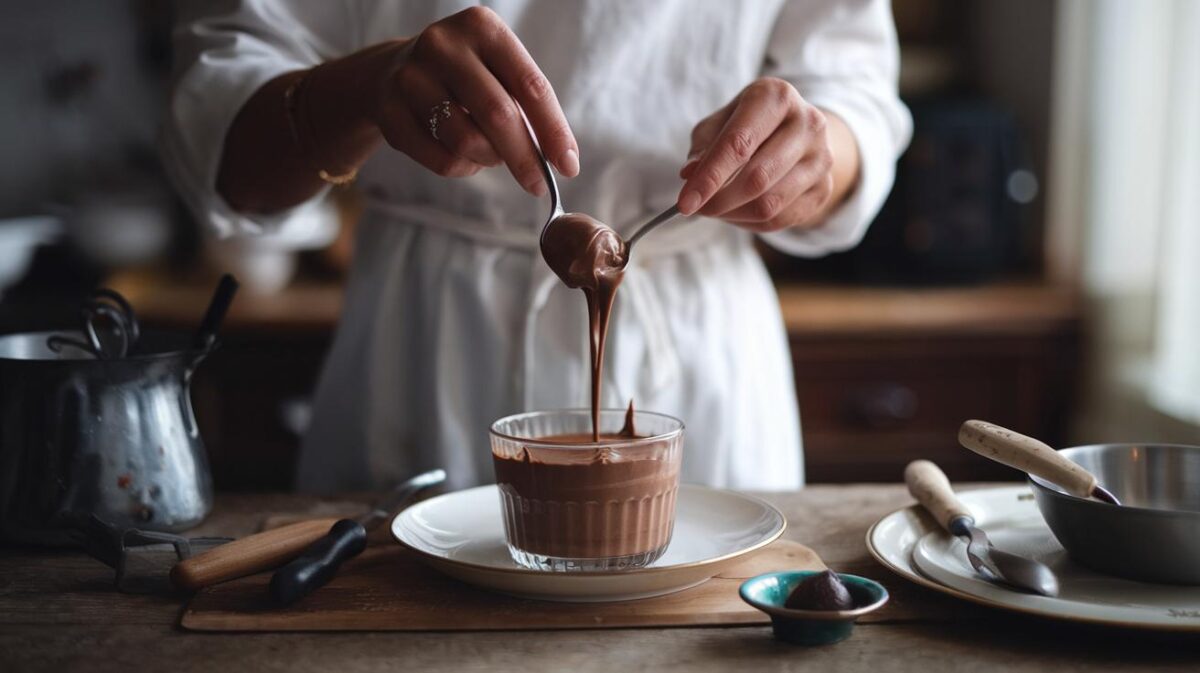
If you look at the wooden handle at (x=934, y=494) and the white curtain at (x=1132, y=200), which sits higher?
the white curtain at (x=1132, y=200)

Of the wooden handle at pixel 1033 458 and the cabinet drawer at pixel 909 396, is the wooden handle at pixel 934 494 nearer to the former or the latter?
the wooden handle at pixel 1033 458

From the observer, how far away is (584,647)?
0.85m

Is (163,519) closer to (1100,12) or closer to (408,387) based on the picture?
(408,387)

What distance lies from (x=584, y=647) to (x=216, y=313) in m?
0.53

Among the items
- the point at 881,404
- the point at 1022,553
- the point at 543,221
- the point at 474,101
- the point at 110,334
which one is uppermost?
the point at 474,101

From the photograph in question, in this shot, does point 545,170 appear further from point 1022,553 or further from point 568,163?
point 1022,553

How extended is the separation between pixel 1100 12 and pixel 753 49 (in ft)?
4.92

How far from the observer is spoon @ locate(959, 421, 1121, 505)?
93 cm

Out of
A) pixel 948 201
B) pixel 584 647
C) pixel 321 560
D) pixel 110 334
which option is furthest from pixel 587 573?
pixel 948 201

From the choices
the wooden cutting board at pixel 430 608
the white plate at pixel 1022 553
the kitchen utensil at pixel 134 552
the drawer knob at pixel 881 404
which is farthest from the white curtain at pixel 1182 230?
the kitchen utensil at pixel 134 552

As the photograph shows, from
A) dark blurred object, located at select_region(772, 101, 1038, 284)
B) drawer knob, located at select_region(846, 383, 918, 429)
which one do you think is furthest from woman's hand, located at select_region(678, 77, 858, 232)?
dark blurred object, located at select_region(772, 101, 1038, 284)

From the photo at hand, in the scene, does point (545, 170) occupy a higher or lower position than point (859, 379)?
higher

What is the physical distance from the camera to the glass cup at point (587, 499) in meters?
0.94

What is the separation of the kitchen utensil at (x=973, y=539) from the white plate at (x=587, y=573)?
149 millimetres
